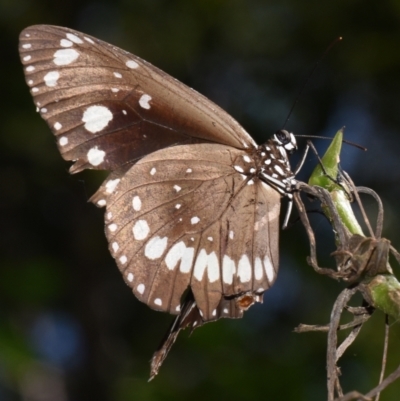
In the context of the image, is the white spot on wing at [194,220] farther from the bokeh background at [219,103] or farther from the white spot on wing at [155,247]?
the bokeh background at [219,103]

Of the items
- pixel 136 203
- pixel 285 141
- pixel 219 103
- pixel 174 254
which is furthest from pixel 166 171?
pixel 219 103

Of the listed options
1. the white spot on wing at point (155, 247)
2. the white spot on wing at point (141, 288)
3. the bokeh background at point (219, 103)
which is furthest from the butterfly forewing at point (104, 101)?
the bokeh background at point (219, 103)

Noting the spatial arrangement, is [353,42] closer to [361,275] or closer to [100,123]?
[100,123]

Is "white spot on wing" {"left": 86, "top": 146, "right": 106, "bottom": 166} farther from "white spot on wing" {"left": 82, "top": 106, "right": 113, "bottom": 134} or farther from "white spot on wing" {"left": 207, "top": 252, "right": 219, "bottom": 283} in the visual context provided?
"white spot on wing" {"left": 207, "top": 252, "right": 219, "bottom": 283}

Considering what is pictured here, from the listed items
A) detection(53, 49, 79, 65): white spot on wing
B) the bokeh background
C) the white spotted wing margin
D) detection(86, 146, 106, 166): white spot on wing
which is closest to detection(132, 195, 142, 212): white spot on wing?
the white spotted wing margin

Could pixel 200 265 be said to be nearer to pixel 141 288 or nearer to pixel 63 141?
pixel 141 288

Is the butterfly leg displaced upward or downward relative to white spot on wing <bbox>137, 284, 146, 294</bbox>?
downward
